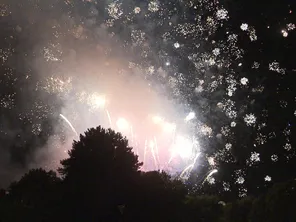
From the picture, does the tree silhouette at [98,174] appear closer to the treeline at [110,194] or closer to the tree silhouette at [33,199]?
the treeline at [110,194]

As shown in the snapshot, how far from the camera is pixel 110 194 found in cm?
2594

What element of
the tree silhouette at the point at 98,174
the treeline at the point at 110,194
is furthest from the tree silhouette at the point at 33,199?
the tree silhouette at the point at 98,174

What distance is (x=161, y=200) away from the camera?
28.5 metres

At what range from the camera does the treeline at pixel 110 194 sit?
83.4ft

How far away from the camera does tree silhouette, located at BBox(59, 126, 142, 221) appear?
1001 inches

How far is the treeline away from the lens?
25.4m

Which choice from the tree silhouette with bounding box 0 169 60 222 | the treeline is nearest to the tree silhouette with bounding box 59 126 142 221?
the treeline

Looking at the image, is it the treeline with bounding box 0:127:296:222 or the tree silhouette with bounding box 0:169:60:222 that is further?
the treeline with bounding box 0:127:296:222

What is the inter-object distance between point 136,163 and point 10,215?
10.1m

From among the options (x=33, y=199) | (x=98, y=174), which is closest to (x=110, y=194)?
(x=98, y=174)

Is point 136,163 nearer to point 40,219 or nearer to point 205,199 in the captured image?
point 40,219

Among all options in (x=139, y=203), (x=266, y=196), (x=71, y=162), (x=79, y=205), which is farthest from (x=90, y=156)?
(x=266, y=196)

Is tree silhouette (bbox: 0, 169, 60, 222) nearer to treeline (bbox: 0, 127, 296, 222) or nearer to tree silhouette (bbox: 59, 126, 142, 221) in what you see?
treeline (bbox: 0, 127, 296, 222)

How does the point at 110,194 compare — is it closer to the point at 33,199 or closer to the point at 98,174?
the point at 98,174
